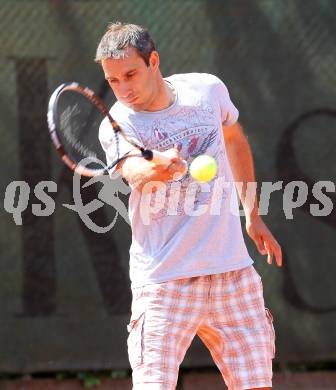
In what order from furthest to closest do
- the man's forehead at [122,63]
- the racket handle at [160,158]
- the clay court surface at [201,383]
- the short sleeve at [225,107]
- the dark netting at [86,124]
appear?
the clay court surface at [201,383] < the dark netting at [86,124] < the short sleeve at [225,107] < the man's forehead at [122,63] < the racket handle at [160,158]

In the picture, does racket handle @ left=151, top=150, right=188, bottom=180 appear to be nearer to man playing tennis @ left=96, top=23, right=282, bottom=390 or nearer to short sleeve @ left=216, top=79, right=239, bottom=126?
man playing tennis @ left=96, top=23, right=282, bottom=390

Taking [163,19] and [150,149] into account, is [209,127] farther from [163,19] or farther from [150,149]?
[163,19]

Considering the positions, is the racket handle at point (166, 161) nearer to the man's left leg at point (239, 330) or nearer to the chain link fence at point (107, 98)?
the man's left leg at point (239, 330)

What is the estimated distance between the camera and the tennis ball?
321 cm

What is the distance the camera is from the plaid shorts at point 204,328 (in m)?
3.40

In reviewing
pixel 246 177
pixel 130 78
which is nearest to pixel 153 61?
pixel 130 78

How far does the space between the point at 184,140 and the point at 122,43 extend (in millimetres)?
414

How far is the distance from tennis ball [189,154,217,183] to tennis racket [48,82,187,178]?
0.05 meters

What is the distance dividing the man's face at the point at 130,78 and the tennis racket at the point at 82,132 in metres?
0.11

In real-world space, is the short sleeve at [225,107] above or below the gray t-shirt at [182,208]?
above

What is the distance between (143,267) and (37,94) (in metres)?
1.85

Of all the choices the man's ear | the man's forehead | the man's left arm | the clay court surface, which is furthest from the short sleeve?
the clay court surface

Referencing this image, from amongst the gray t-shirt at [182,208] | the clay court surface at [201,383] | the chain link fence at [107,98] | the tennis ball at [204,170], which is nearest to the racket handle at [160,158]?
the tennis ball at [204,170]

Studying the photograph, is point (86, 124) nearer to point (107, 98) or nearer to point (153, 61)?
point (107, 98)
